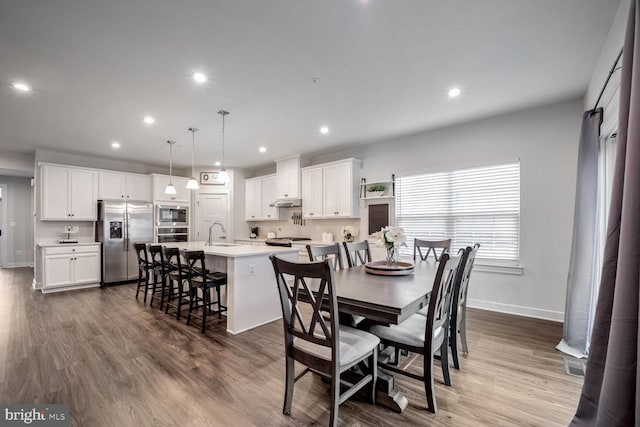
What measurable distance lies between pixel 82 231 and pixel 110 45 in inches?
209

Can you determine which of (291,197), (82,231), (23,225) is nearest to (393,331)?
(291,197)

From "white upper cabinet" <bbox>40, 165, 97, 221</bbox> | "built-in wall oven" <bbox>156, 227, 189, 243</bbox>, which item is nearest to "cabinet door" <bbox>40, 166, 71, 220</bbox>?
"white upper cabinet" <bbox>40, 165, 97, 221</bbox>

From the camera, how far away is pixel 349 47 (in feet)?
7.85

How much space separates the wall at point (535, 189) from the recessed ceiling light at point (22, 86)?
5252 mm

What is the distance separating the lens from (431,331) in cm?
183

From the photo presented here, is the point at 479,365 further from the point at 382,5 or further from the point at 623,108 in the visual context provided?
the point at 382,5

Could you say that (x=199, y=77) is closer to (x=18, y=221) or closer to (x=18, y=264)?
(x=18, y=221)

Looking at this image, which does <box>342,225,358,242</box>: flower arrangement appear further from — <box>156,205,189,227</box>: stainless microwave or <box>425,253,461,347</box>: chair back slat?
<box>156,205,189,227</box>: stainless microwave

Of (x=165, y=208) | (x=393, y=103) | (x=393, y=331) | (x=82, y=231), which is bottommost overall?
(x=393, y=331)

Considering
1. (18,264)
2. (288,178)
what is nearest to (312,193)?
(288,178)

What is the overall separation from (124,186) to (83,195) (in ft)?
2.38

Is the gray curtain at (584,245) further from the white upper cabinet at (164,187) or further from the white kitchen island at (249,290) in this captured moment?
the white upper cabinet at (164,187)

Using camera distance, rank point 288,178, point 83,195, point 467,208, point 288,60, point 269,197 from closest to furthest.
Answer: point 288,60 → point 467,208 → point 83,195 → point 288,178 → point 269,197

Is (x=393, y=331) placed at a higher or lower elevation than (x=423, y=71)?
lower
